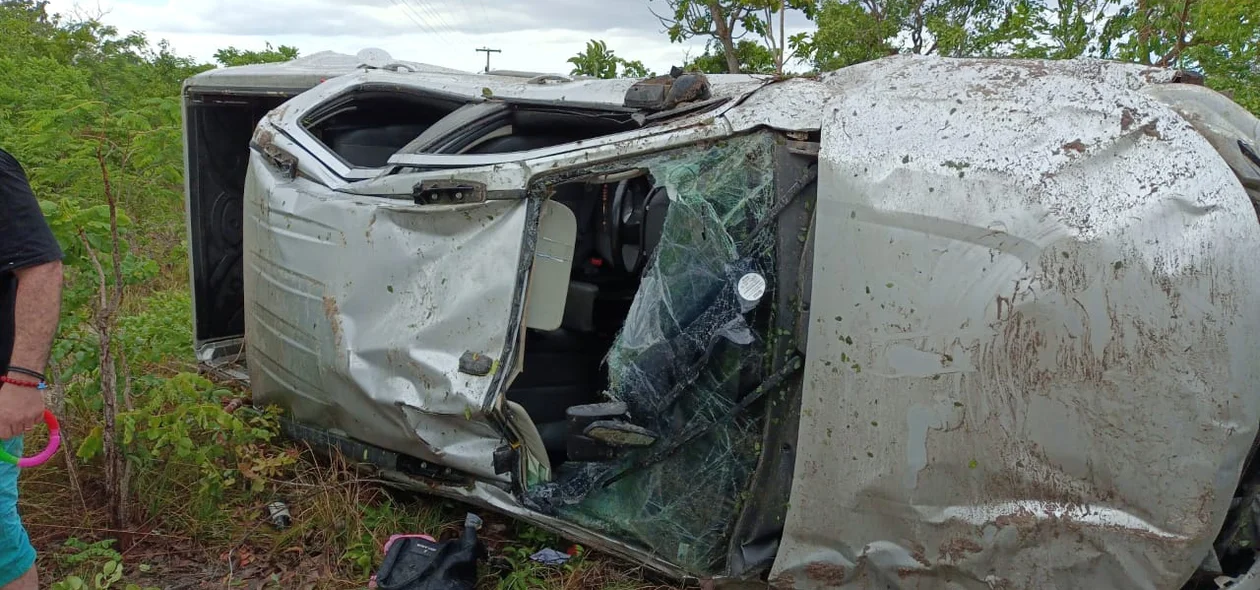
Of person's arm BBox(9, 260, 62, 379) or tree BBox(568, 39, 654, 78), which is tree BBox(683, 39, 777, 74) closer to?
tree BBox(568, 39, 654, 78)

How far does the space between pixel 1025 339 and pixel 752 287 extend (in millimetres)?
681

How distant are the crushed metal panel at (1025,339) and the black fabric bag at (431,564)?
3.65ft

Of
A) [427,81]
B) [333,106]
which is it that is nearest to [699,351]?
[427,81]

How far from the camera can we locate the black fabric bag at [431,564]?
292cm

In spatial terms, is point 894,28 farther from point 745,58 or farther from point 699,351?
point 699,351

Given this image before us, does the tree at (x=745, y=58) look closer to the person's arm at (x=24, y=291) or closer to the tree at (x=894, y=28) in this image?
the tree at (x=894, y=28)

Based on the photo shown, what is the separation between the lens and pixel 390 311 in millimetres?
3029

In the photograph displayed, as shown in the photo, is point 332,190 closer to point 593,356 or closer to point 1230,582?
point 593,356

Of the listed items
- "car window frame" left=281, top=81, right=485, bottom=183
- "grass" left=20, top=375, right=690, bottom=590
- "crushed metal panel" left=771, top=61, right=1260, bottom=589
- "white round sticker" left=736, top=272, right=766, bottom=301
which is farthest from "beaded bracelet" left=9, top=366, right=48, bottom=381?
"crushed metal panel" left=771, top=61, right=1260, bottom=589

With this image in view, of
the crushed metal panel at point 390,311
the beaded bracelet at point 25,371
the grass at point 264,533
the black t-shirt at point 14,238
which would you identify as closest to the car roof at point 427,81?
the crushed metal panel at point 390,311

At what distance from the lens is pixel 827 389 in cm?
237

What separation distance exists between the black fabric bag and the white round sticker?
122 centimetres

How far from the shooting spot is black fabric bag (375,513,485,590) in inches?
115

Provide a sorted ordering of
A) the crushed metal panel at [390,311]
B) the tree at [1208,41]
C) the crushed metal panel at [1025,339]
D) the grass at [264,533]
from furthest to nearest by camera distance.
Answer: the tree at [1208,41], the grass at [264,533], the crushed metal panel at [390,311], the crushed metal panel at [1025,339]
